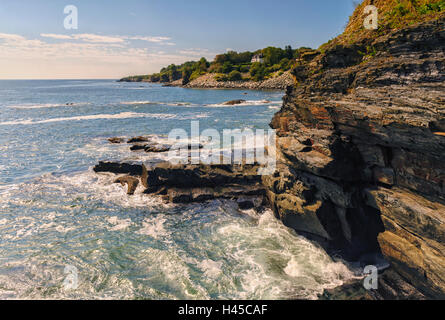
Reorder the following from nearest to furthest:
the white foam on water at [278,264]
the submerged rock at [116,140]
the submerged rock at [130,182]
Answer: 1. the white foam on water at [278,264]
2. the submerged rock at [130,182]
3. the submerged rock at [116,140]

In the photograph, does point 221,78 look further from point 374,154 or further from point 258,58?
point 374,154

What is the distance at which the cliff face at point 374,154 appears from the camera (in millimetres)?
8984

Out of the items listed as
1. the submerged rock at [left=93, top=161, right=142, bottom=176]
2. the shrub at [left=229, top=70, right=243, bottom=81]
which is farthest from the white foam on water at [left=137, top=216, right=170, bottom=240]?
the shrub at [left=229, top=70, right=243, bottom=81]

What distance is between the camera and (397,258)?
34.5 feet

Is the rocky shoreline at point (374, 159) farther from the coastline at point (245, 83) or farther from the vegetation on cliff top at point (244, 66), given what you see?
the vegetation on cliff top at point (244, 66)

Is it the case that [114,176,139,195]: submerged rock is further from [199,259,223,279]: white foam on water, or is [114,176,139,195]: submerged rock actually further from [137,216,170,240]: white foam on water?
[199,259,223,279]: white foam on water

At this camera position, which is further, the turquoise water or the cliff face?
the turquoise water

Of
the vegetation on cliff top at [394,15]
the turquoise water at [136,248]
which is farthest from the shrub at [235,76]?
the vegetation on cliff top at [394,15]

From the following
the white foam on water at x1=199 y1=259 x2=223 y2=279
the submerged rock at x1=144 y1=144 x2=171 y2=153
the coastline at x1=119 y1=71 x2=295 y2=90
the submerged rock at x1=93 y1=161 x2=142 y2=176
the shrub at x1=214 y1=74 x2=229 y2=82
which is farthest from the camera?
the shrub at x1=214 y1=74 x2=229 y2=82

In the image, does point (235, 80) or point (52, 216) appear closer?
point (52, 216)

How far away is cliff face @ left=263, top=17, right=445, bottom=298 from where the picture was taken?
898 cm

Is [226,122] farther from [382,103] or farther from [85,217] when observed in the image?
[382,103]

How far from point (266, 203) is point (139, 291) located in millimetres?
9190

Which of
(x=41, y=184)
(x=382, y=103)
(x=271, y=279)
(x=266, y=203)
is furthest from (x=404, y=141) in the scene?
(x=41, y=184)
